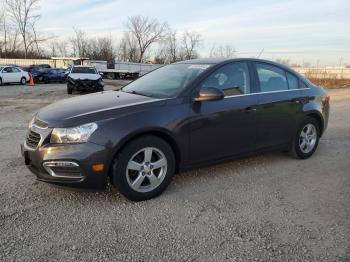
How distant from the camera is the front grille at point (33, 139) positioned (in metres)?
3.97

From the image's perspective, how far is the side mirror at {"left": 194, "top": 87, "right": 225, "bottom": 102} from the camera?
4340mm

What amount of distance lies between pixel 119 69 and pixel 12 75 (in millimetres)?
20662

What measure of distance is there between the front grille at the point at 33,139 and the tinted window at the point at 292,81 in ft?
12.0

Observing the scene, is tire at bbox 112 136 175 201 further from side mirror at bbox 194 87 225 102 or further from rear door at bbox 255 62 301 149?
rear door at bbox 255 62 301 149

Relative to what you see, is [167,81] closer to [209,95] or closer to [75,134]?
[209,95]

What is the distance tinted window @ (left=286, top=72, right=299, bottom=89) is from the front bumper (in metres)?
3.23

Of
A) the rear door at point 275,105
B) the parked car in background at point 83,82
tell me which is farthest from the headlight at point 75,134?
the parked car in background at point 83,82

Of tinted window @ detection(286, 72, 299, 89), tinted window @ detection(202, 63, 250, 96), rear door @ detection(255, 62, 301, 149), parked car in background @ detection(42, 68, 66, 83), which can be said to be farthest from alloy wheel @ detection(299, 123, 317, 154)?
parked car in background @ detection(42, 68, 66, 83)

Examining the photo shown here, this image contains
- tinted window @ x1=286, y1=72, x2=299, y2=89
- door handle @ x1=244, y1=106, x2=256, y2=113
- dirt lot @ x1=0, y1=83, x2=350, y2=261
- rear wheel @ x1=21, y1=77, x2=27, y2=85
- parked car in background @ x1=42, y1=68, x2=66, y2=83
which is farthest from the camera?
parked car in background @ x1=42, y1=68, x2=66, y2=83

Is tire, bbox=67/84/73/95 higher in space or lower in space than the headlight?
lower

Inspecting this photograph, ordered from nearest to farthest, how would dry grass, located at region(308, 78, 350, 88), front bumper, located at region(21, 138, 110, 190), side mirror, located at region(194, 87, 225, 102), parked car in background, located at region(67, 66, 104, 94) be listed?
front bumper, located at region(21, 138, 110, 190), side mirror, located at region(194, 87, 225, 102), parked car in background, located at region(67, 66, 104, 94), dry grass, located at region(308, 78, 350, 88)

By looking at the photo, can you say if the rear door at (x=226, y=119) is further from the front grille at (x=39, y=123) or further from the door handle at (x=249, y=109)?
the front grille at (x=39, y=123)

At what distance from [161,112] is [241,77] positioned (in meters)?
1.45

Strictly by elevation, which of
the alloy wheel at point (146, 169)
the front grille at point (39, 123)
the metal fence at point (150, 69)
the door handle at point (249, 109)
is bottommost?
the alloy wheel at point (146, 169)
